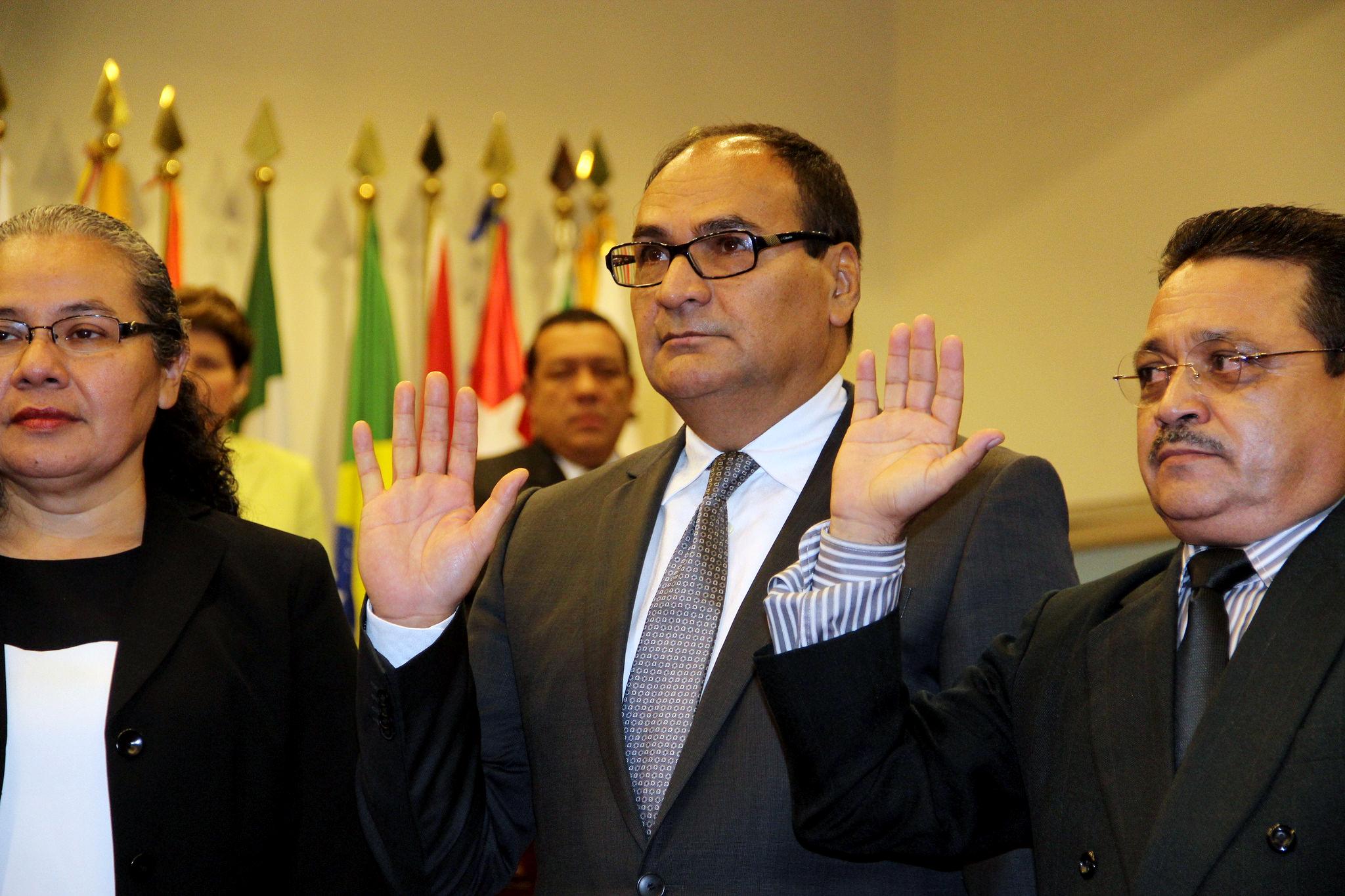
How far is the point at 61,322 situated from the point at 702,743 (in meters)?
1.13

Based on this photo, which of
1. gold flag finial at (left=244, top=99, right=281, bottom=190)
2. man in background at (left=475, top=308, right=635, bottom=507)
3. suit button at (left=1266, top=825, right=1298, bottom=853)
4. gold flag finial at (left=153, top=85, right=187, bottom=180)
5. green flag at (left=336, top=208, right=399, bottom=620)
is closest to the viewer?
suit button at (left=1266, top=825, right=1298, bottom=853)

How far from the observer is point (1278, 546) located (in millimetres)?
1670

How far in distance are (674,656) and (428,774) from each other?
1.25 ft

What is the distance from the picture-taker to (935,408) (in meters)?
1.86

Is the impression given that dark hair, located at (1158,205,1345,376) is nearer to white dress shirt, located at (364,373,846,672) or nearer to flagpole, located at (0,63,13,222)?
white dress shirt, located at (364,373,846,672)

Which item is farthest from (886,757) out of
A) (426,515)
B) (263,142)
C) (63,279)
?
(263,142)

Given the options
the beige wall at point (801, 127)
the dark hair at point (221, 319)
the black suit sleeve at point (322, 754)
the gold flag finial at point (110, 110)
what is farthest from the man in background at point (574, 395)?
the black suit sleeve at point (322, 754)

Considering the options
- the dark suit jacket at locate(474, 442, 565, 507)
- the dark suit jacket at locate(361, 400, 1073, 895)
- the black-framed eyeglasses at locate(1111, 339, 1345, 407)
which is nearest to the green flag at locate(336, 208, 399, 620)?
the dark suit jacket at locate(474, 442, 565, 507)

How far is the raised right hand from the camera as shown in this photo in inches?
78.7

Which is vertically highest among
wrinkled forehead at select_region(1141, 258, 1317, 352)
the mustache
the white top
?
wrinkled forehead at select_region(1141, 258, 1317, 352)

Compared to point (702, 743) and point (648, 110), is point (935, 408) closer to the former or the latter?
point (702, 743)

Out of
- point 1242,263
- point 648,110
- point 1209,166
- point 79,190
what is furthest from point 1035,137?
point 1242,263

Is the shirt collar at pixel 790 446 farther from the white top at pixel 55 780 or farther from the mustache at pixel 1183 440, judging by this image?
the white top at pixel 55 780

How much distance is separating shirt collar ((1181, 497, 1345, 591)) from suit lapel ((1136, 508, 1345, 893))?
0.18 ft
